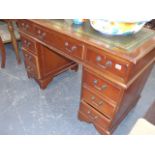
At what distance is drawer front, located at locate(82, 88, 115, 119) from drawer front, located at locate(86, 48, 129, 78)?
258 millimetres

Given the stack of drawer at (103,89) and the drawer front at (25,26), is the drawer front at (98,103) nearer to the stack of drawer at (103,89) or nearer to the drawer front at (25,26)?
the stack of drawer at (103,89)

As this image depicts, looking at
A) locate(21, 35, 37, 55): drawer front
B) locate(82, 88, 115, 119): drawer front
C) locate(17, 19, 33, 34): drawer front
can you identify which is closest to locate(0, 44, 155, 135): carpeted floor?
locate(82, 88, 115, 119): drawer front

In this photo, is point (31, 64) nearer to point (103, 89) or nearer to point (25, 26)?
point (25, 26)

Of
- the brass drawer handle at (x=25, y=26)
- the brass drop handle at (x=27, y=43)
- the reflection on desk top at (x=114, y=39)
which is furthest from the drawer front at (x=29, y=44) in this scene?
the reflection on desk top at (x=114, y=39)

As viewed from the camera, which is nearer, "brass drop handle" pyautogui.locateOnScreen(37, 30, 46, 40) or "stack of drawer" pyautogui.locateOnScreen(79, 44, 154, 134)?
"stack of drawer" pyautogui.locateOnScreen(79, 44, 154, 134)

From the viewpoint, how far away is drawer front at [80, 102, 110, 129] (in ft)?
3.98

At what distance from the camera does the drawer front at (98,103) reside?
3.65ft

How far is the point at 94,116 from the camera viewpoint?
1270mm

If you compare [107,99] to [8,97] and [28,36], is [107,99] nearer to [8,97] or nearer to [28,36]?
[28,36]

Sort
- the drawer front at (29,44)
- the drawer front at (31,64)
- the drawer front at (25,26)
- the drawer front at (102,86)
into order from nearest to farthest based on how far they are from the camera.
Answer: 1. the drawer front at (102,86)
2. the drawer front at (25,26)
3. the drawer front at (29,44)
4. the drawer front at (31,64)

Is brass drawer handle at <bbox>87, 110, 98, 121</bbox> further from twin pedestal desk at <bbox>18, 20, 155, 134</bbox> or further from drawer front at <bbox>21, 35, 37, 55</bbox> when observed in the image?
drawer front at <bbox>21, 35, 37, 55</bbox>

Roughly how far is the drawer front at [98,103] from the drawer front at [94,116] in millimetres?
42
